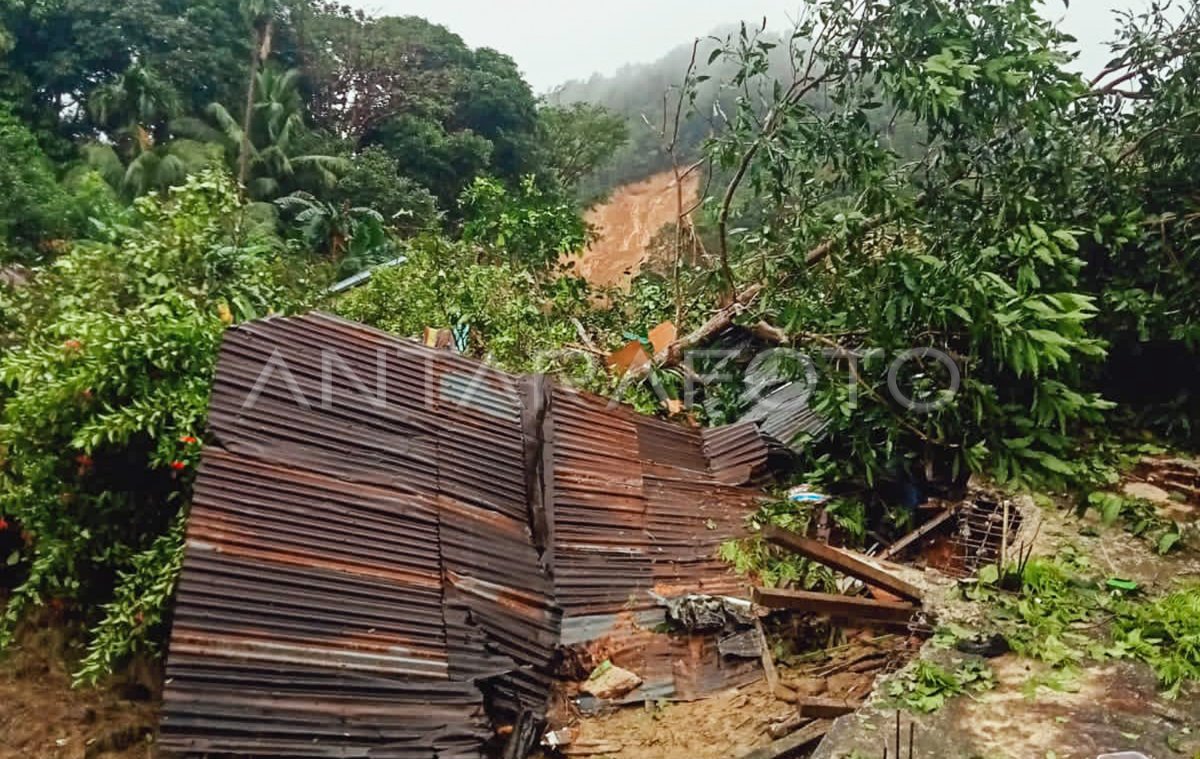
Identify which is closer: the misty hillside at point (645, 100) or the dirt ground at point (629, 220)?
the dirt ground at point (629, 220)

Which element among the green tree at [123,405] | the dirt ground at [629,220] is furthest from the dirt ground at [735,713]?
the dirt ground at [629,220]

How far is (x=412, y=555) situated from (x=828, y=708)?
6.67ft

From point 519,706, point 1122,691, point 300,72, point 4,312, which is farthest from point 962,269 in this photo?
point 300,72

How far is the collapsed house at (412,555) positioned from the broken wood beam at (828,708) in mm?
559

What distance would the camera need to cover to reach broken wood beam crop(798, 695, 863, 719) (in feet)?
11.9

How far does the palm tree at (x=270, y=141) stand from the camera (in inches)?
668

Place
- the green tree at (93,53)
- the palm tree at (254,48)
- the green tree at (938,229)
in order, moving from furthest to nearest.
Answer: the green tree at (93,53), the palm tree at (254,48), the green tree at (938,229)

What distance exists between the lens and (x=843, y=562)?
450 centimetres

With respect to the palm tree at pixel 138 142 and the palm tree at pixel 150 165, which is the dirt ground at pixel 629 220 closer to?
the palm tree at pixel 150 165

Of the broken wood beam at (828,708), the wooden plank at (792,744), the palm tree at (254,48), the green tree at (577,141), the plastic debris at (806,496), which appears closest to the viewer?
the wooden plank at (792,744)

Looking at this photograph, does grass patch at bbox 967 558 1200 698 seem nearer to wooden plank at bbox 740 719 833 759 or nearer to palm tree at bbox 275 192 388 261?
wooden plank at bbox 740 719 833 759

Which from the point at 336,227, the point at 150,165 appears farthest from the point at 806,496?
the point at 150,165

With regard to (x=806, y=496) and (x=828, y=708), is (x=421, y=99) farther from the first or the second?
(x=828, y=708)

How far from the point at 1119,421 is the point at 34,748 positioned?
283 inches
